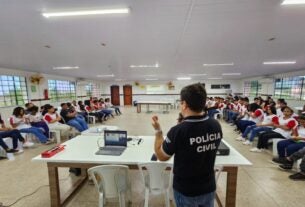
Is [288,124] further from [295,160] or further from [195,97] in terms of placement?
[195,97]

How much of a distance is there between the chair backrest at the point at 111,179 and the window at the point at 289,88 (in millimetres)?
10302

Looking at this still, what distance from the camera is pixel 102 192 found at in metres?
1.83

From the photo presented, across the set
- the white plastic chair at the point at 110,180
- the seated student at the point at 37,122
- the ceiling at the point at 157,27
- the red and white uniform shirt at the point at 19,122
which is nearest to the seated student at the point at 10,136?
the red and white uniform shirt at the point at 19,122

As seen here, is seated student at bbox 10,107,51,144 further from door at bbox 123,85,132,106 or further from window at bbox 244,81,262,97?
window at bbox 244,81,262,97

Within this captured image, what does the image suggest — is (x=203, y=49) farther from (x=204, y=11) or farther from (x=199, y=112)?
(x=199, y=112)

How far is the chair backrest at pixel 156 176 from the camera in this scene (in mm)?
1714

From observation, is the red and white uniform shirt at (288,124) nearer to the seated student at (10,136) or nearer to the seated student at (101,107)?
the seated student at (10,136)

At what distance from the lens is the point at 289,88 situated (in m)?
9.45

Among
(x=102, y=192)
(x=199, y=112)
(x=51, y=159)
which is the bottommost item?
(x=102, y=192)

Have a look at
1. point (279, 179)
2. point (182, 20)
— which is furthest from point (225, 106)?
point (182, 20)

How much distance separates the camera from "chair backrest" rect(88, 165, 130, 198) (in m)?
1.71

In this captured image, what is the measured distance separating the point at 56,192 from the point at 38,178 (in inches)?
44.2

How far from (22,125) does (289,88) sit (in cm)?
1278

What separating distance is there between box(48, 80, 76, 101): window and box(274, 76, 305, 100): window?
45.9 ft
